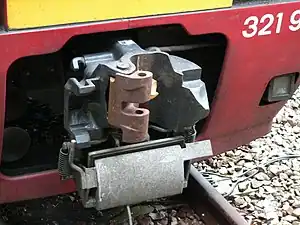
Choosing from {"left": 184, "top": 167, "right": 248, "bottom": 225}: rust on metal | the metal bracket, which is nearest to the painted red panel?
{"left": 184, "top": 167, "right": 248, "bottom": 225}: rust on metal

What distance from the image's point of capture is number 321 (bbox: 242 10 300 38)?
2.32m

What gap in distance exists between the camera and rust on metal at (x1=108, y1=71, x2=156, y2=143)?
1845 millimetres

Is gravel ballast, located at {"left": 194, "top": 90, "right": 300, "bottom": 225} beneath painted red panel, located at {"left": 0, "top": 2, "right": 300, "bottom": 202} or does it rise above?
beneath

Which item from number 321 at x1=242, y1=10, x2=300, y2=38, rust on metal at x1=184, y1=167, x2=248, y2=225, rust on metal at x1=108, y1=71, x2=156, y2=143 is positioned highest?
number 321 at x1=242, y1=10, x2=300, y2=38

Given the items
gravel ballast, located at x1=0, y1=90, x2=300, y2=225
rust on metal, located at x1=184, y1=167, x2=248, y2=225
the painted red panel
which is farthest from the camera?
gravel ballast, located at x1=0, y1=90, x2=300, y2=225

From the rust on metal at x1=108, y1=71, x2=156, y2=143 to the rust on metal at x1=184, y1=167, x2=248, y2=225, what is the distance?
3.15 ft

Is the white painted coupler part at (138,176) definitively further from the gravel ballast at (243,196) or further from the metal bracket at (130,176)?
the gravel ballast at (243,196)

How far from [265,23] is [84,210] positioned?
1.20 meters

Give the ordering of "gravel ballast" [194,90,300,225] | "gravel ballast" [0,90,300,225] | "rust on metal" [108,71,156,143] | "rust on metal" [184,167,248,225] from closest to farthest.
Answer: "rust on metal" [108,71,156,143] → "rust on metal" [184,167,248,225] → "gravel ballast" [0,90,300,225] → "gravel ballast" [194,90,300,225]

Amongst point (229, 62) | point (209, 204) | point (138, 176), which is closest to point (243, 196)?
point (209, 204)

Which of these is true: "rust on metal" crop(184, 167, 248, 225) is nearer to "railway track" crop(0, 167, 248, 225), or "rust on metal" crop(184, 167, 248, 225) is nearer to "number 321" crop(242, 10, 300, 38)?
"railway track" crop(0, 167, 248, 225)

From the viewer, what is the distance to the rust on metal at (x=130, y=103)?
184cm

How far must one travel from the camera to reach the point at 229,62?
2.41 meters

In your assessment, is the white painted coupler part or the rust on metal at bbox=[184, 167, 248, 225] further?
the rust on metal at bbox=[184, 167, 248, 225]
